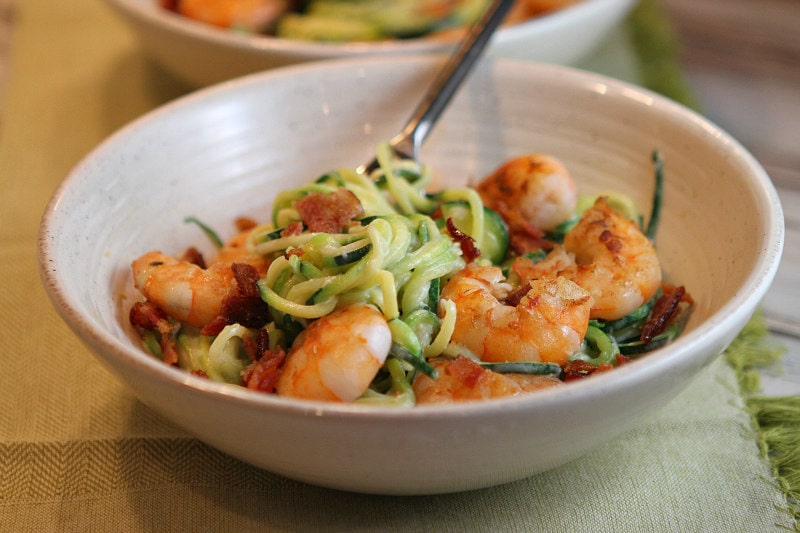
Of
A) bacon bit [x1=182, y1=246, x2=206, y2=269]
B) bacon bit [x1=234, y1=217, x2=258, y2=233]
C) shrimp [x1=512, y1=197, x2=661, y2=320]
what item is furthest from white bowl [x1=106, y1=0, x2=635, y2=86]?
shrimp [x1=512, y1=197, x2=661, y2=320]

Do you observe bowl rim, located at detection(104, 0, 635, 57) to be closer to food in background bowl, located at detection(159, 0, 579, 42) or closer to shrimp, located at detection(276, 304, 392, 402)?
food in background bowl, located at detection(159, 0, 579, 42)

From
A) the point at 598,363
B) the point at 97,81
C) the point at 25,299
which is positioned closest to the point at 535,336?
the point at 598,363

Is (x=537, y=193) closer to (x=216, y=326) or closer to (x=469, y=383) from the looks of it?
(x=469, y=383)

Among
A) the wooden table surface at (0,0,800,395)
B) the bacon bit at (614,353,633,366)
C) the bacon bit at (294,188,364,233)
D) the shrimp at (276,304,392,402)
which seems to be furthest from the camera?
the wooden table surface at (0,0,800,395)

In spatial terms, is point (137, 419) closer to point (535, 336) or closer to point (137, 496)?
point (137, 496)

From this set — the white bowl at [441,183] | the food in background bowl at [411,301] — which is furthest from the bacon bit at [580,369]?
the white bowl at [441,183]

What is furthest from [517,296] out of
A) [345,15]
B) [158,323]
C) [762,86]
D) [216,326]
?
[762,86]
